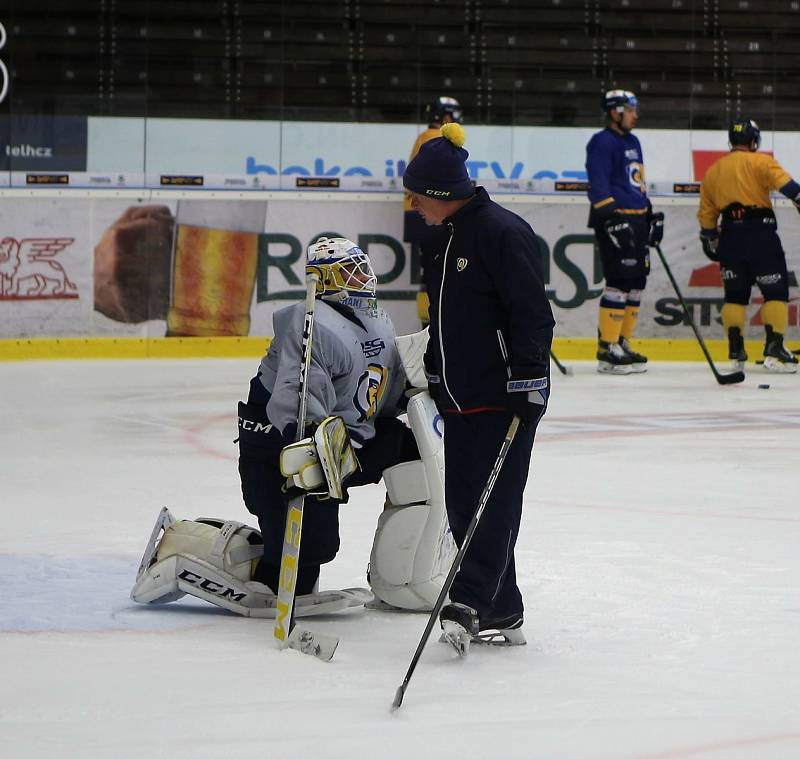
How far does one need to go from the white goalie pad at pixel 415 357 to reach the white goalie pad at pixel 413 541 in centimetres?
18

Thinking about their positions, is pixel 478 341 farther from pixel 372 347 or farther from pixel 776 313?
pixel 776 313

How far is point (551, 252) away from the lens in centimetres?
979

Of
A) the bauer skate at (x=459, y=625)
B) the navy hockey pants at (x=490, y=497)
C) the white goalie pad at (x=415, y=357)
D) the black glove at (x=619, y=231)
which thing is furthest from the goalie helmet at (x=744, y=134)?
the bauer skate at (x=459, y=625)

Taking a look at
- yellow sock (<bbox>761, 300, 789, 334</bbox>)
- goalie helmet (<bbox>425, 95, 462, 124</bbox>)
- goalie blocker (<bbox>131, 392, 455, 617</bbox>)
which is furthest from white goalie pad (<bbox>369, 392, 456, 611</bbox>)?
goalie helmet (<bbox>425, 95, 462, 124</bbox>)

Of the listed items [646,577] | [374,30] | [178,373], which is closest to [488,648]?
[646,577]

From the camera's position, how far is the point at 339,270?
330cm

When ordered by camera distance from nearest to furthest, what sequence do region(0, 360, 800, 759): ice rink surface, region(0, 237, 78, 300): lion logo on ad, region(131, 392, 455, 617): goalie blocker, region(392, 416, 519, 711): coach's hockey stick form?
region(0, 360, 800, 759): ice rink surface, region(392, 416, 519, 711): coach's hockey stick, region(131, 392, 455, 617): goalie blocker, region(0, 237, 78, 300): lion logo on ad

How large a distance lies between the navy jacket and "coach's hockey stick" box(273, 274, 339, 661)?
0.28 m

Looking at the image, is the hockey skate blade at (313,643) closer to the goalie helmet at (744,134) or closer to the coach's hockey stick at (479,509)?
the coach's hockey stick at (479,509)

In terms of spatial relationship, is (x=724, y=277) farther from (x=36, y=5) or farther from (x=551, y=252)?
(x=36, y=5)

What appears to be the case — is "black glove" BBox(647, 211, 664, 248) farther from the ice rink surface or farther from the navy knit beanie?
the navy knit beanie

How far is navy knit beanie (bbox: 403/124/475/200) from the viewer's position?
9.80ft

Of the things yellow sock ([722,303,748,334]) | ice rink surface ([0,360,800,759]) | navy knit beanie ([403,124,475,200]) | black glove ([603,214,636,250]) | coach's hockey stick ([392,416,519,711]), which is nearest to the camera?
ice rink surface ([0,360,800,759])

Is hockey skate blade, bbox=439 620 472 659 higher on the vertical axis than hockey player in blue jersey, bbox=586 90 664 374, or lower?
lower
